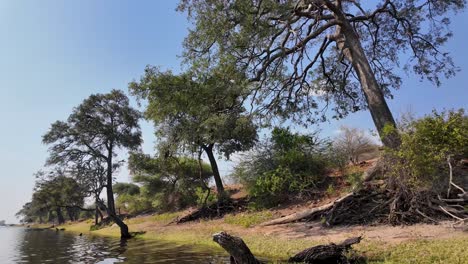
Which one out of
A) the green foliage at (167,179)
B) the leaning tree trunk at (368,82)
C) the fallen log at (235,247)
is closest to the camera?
the fallen log at (235,247)

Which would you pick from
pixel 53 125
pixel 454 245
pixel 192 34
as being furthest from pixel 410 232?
pixel 53 125

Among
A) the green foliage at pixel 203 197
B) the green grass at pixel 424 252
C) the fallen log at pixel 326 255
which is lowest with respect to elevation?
the green grass at pixel 424 252

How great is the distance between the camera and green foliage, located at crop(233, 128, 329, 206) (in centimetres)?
1662

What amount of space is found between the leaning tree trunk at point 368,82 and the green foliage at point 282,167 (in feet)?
15.0

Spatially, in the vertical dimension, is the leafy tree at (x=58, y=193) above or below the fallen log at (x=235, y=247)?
above

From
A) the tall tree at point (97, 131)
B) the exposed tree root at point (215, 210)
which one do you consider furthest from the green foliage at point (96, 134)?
the exposed tree root at point (215, 210)

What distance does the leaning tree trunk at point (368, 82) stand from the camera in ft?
38.4

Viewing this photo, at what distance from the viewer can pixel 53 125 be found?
3528cm

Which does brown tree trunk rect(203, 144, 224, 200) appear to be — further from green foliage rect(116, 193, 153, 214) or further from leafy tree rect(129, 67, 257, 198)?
green foliage rect(116, 193, 153, 214)

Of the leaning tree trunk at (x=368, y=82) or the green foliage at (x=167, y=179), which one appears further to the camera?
the green foliage at (x=167, y=179)

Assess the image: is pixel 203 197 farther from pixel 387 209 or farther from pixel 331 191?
pixel 387 209

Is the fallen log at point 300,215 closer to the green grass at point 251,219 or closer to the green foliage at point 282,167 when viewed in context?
the green grass at point 251,219

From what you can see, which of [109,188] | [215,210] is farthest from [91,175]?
[215,210]

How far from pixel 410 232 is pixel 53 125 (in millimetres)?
34842
